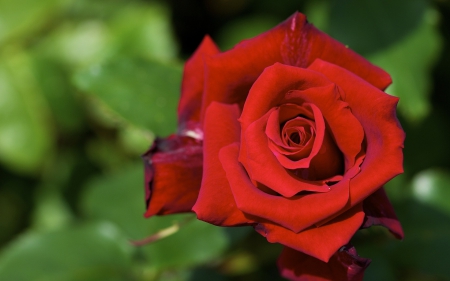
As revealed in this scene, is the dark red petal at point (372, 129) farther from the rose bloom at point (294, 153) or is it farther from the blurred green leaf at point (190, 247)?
the blurred green leaf at point (190, 247)

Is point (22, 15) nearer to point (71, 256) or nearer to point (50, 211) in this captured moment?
point (50, 211)

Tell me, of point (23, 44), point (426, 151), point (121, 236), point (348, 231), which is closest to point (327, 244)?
point (348, 231)

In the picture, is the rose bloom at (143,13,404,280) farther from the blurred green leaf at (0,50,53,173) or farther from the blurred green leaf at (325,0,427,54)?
Result: the blurred green leaf at (0,50,53,173)

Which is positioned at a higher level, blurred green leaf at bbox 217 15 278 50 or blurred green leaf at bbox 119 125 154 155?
blurred green leaf at bbox 217 15 278 50

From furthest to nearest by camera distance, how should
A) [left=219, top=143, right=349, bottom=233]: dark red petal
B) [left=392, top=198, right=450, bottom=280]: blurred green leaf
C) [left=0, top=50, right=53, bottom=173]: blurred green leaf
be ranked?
[left=0, top=50, right=53, bottom=173]: blurred green leaf, [left=392, top=198, right=450, bottom=280]: blurred green leaf, [left=219, top=143, right=349, bottom=233]: dark red petal

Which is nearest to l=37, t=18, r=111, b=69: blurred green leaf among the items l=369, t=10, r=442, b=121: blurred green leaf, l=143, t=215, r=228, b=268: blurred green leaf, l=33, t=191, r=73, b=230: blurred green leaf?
l=33, t=191, r=73, b=230: blurred green leaf

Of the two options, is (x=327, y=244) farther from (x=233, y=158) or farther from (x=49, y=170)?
(x=49, y=170)

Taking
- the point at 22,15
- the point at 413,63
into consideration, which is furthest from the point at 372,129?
the point at 22,15
